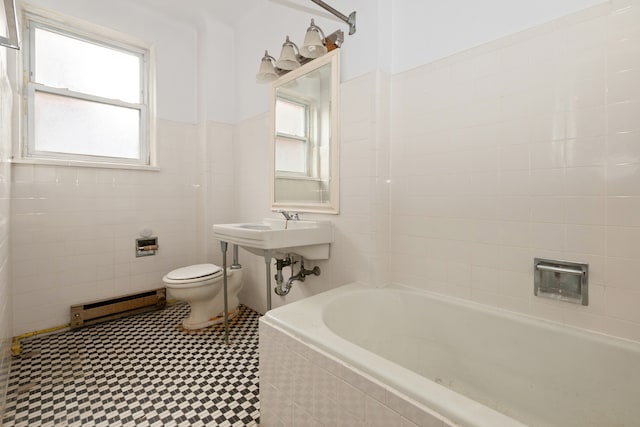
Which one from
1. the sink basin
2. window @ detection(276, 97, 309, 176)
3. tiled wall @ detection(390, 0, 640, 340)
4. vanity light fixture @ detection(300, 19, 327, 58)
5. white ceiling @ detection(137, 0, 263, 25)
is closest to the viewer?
tiled wall @ detection(390, 0, 640, 340)

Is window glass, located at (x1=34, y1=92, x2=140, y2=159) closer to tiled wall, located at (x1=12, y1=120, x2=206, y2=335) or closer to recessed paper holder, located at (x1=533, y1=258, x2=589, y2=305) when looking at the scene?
tiled wall, located at (x1=12, y1=120, x2=206, y2=335)

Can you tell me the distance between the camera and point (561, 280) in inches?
46.6

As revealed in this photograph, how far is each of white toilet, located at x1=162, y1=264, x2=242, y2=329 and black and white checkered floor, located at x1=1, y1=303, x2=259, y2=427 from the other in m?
0.11

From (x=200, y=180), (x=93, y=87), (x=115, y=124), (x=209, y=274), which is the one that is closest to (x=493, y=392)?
(x=209, y=274)

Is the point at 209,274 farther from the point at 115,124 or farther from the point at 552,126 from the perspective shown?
the point at 552,126

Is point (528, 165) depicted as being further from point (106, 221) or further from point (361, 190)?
point (106, 221)

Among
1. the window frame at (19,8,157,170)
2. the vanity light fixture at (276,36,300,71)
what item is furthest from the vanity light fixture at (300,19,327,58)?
the window frame at (19,8,157,170)

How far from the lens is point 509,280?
1316 mm

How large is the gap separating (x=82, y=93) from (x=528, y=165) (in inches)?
120

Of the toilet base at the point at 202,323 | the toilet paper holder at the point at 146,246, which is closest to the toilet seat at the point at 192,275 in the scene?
the toilet base at the point at 202,323

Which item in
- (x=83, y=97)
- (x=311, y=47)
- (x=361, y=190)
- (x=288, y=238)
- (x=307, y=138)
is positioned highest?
(x=311, y=47)

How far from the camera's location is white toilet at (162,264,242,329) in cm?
203

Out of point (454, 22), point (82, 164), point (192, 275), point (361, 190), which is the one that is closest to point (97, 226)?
point (82, 164)

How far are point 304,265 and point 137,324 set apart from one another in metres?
1.45
